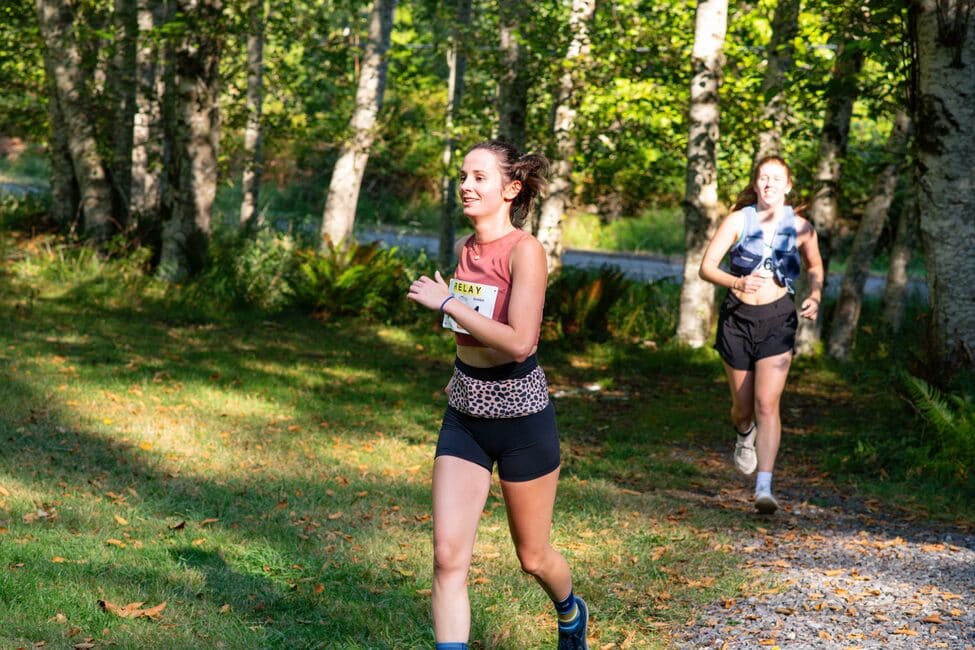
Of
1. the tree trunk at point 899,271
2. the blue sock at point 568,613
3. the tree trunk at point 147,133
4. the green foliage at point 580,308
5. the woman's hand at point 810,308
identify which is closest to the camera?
the blue sock at point 568,613

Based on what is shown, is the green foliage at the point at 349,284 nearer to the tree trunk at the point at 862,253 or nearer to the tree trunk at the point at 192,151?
the tree trunk at the point at 192,151

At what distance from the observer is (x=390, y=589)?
588cm

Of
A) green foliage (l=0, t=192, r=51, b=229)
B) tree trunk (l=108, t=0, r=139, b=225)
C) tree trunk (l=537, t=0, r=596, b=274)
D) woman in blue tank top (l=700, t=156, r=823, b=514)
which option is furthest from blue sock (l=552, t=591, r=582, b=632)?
green foliage (l=0, t=192, r=51, b=229)

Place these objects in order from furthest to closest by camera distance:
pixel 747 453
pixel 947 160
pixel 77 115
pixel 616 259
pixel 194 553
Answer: pixel 616 259
pixel 77 115
pixel 947 160
pixel 747 453
pixel 194 553

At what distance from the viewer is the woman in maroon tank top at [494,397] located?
4.17 m

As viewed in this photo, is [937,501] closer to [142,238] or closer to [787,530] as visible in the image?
[787,530]

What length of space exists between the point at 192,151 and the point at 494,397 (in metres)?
13.6

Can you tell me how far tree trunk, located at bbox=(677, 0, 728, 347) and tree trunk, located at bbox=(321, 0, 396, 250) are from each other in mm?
4784

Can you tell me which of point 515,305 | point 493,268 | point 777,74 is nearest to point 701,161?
point 777,74

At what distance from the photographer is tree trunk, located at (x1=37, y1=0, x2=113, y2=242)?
1755cm

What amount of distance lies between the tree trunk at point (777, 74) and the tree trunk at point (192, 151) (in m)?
7.41

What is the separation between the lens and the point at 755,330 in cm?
762

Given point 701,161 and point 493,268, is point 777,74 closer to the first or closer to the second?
point 701,161

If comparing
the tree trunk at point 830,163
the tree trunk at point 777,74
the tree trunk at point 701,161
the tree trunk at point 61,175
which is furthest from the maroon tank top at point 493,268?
the tree trunk at point 61,175
